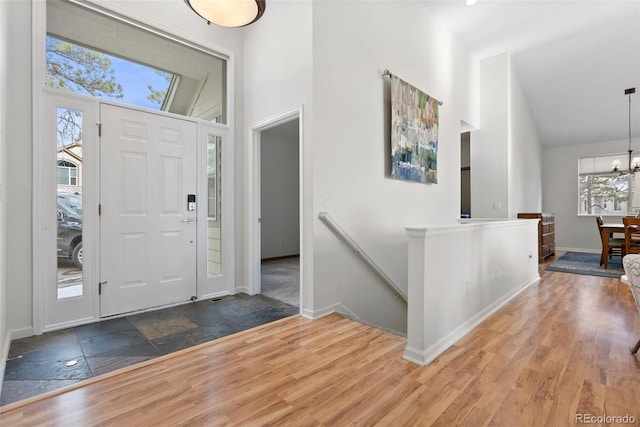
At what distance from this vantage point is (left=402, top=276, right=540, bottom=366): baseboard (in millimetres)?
2088

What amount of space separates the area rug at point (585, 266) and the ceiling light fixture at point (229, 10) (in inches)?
246

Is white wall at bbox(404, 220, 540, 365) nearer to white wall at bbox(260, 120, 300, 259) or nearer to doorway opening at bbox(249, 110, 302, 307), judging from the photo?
doorway opening at bbox(249, 110, 302, 307)

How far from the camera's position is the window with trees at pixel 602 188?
7559mm

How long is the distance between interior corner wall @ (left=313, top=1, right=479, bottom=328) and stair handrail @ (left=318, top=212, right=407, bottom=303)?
6cm

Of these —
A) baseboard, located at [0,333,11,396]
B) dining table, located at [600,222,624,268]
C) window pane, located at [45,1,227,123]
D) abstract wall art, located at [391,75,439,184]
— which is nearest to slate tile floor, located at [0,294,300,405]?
baseboard, located at [0,333,11,396]

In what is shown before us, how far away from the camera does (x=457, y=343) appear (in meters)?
2.43

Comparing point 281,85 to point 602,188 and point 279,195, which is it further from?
point 602,188

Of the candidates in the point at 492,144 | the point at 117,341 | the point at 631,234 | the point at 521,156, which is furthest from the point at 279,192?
the point at 631,234

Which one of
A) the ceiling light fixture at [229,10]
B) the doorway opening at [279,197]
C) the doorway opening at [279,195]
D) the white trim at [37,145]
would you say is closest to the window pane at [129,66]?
the white trim at [37,145]

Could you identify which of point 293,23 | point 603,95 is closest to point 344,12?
point 293,23

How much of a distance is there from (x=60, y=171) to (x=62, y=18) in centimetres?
141

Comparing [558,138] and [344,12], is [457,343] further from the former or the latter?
[558,138]

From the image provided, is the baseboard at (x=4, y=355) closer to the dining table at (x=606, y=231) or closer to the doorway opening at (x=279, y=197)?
the doorway opening at (x=279, y=197)

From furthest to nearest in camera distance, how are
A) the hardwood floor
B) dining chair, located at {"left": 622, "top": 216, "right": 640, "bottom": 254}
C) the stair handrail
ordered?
dining chair, located at {"left": 622, "top": 216, "right": 640, "bottom": 254}
the stair handrail
the hardwood floor
